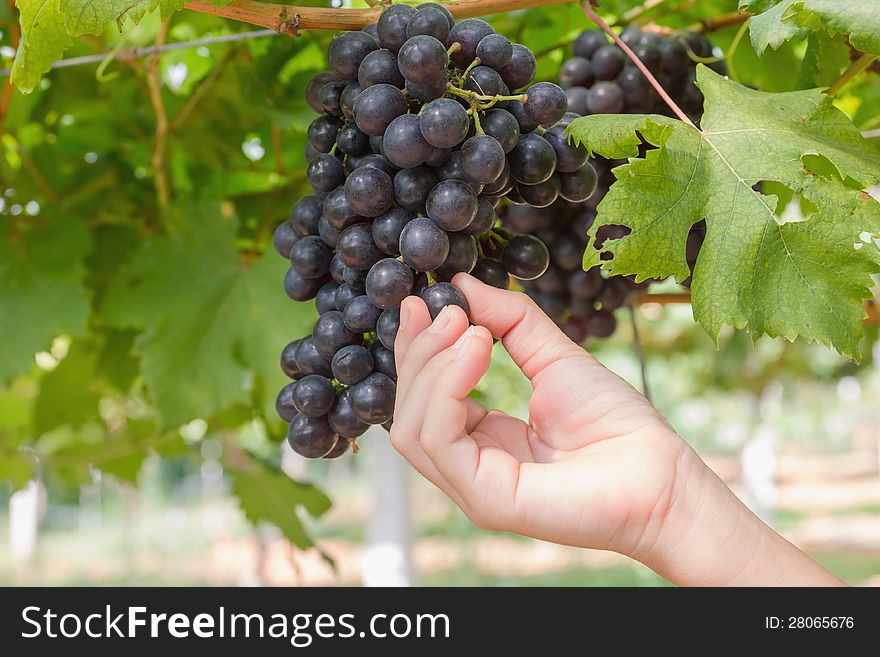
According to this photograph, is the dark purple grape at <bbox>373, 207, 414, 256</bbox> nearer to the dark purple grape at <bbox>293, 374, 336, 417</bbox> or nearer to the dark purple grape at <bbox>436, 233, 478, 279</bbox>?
the dark purple grape at <bbox>436, 233, 478, 279</bbox>

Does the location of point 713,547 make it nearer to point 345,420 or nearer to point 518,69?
point 345,420

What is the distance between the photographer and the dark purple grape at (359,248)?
0.81 meters

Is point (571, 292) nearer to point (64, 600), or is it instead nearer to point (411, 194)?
point (411, 194)

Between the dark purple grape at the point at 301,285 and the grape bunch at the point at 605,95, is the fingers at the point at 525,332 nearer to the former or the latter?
the dark purple grape at the point at 301,285

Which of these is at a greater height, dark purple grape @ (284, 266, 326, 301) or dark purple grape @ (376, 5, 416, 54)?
dark purple grape @ (376, 5, 416, 54)

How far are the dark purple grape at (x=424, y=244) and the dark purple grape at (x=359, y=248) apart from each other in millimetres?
55

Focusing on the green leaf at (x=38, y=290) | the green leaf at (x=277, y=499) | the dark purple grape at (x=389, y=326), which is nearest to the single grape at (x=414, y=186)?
the dark purple grape at (x=389, y=326)

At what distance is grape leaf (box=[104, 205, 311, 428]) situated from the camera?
142 cm

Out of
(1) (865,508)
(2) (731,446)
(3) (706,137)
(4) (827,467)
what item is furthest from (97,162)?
(4) (827,467)

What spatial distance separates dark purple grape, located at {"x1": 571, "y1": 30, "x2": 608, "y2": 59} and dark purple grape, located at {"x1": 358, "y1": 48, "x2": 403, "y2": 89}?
530 millimetres

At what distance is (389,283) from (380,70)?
204 mm

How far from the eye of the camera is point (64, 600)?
3.92ft

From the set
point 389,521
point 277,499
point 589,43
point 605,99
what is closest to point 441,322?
point 605,99

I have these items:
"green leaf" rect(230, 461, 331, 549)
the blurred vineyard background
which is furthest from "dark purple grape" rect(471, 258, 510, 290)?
"green leaf" rect(230, 461, 331, 549)
